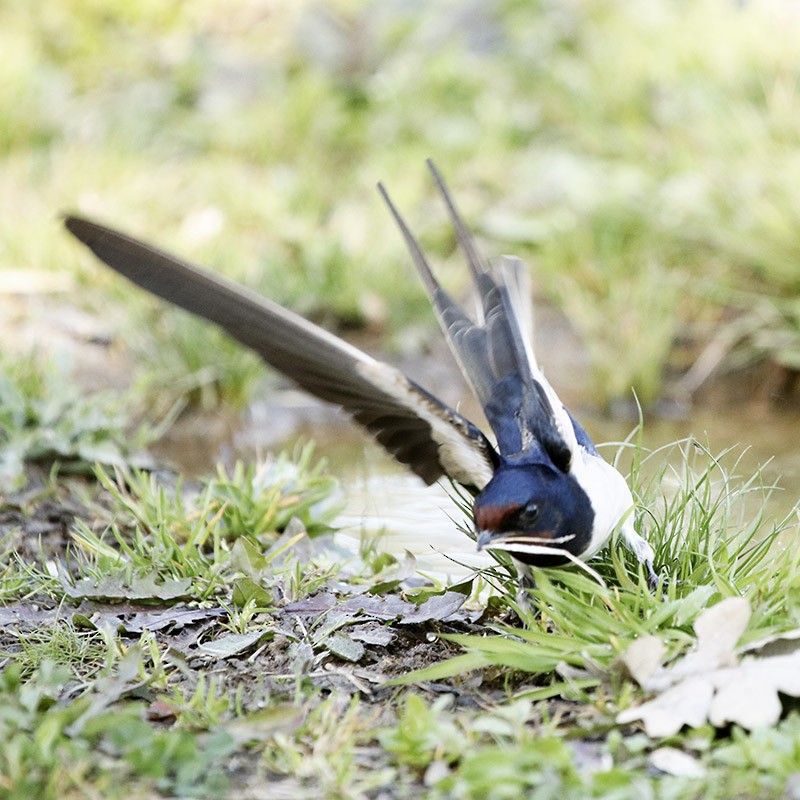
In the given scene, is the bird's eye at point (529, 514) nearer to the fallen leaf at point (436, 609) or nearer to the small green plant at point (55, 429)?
the fallen leaf at point (436, 609)

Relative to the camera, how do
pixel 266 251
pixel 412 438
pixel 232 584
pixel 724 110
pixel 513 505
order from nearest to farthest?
pixel 513 505 → pixel 412 438 → pixel 232 584 → pixel 266 251 → pixel 724 110

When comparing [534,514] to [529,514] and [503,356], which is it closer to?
[529,514]

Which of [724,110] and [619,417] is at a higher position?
[724,110]

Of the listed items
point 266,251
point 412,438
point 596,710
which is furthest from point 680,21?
point 596,710

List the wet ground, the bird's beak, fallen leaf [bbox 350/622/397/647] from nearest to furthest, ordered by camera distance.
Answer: the bird's beak → fallen leaf [bbox 350/622/397/647] → the wet ground

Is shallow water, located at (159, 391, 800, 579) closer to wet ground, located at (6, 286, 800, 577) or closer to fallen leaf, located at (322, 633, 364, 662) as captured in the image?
wet ground, located at (6, 286, 800, 577)

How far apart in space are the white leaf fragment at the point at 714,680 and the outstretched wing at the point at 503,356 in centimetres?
54

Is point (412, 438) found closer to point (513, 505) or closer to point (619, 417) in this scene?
point (513, 505)

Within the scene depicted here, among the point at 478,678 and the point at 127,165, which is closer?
the point at 478,678

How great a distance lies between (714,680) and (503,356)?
1.14 metres

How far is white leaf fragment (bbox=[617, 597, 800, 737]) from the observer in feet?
7.40

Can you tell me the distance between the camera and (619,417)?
6043 mm

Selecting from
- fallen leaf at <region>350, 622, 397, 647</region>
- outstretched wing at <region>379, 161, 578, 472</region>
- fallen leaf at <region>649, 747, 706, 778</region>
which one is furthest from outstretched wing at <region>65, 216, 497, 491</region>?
fallen leaf at <region>649, 747, 706, 778</region>

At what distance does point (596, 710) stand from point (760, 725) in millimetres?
329
